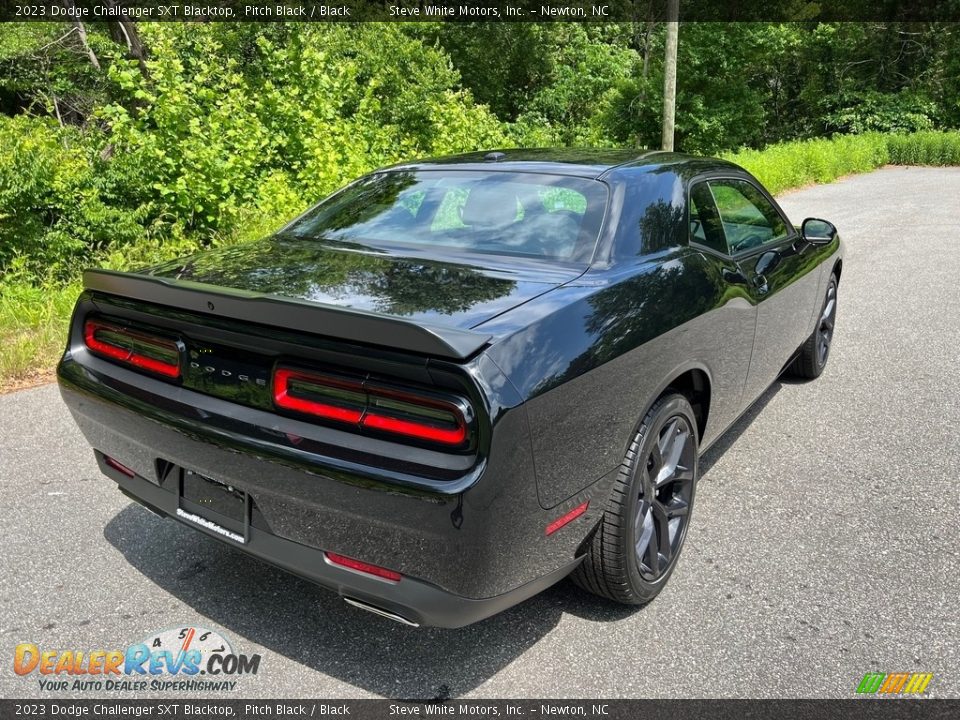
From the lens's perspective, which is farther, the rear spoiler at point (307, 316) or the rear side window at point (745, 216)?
the rear side window at point (745, 216)

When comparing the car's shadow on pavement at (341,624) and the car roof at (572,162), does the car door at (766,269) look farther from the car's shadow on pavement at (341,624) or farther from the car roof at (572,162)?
the car's shadow on pavement at (341,624)

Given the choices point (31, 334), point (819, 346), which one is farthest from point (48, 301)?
point (819, 346)

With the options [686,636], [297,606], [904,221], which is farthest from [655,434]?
[904,221]

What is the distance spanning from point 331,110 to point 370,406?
9271 millimetres

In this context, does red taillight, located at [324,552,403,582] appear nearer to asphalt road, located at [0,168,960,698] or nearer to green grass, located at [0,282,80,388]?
asphalt road, located at [0,168,960,698]

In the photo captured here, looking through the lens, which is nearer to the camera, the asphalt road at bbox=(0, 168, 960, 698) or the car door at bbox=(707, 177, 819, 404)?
the asphalt road at bbox=(0, 168, 960, 698)

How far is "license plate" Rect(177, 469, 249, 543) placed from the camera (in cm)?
218

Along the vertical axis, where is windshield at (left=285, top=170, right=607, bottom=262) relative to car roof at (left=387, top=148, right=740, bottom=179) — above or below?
below

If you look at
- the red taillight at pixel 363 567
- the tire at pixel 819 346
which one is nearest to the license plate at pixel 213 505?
the red taillight at pixel 363 567

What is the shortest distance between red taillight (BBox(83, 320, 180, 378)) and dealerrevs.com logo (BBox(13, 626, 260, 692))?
88 cm

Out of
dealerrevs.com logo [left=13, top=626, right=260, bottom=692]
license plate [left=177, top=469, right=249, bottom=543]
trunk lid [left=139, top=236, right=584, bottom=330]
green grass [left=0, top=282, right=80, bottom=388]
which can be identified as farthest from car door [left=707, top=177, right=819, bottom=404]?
green grass [left=0, top=282, right=80, bottom=388]

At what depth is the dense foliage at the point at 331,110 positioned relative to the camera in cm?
851

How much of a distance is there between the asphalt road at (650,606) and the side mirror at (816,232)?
1045mm

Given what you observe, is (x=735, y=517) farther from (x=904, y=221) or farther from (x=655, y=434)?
(x=904, y=221)
